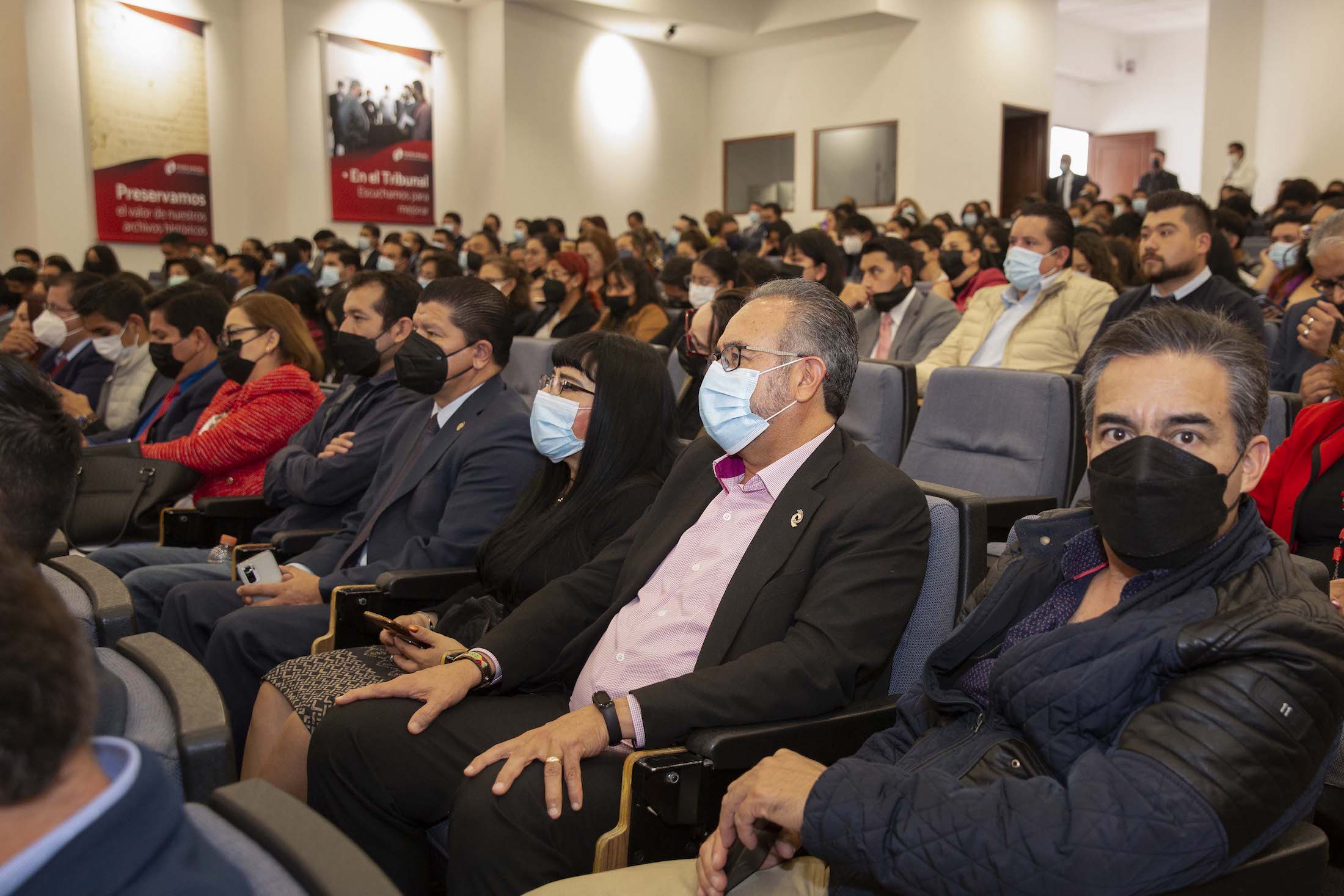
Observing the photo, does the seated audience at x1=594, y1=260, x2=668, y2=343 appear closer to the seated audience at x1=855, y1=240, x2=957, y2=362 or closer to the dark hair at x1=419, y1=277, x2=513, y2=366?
the seated audience at x1=855, y1=240, x2=957, y2=362

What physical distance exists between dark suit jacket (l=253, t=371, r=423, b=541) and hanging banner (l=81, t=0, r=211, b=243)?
9660 mm

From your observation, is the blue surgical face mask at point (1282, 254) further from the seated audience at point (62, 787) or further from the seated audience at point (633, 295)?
the seated audience at point (62, 787)

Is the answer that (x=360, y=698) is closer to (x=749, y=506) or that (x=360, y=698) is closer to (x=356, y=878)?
(x=749, y=506)

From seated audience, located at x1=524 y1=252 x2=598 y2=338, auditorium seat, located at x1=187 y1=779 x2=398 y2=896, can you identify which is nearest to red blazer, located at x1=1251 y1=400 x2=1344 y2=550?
auditorium seat, located at x1=187 y1=779 x2=398 y2=896

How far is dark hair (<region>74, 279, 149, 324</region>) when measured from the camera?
199 inches

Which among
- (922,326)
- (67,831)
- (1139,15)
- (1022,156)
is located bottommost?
(67,831)

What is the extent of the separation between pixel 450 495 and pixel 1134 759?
1.91m

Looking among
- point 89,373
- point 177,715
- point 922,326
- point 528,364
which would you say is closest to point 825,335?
point 177,715

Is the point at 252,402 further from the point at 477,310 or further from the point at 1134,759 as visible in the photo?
the point at 1134,759

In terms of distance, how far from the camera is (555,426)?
242cm

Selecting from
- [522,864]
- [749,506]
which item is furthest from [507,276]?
[522,864]

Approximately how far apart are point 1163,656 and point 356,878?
2.83ft

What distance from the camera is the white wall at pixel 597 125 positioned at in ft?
45.2

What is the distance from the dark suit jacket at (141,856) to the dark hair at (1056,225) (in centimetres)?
445
